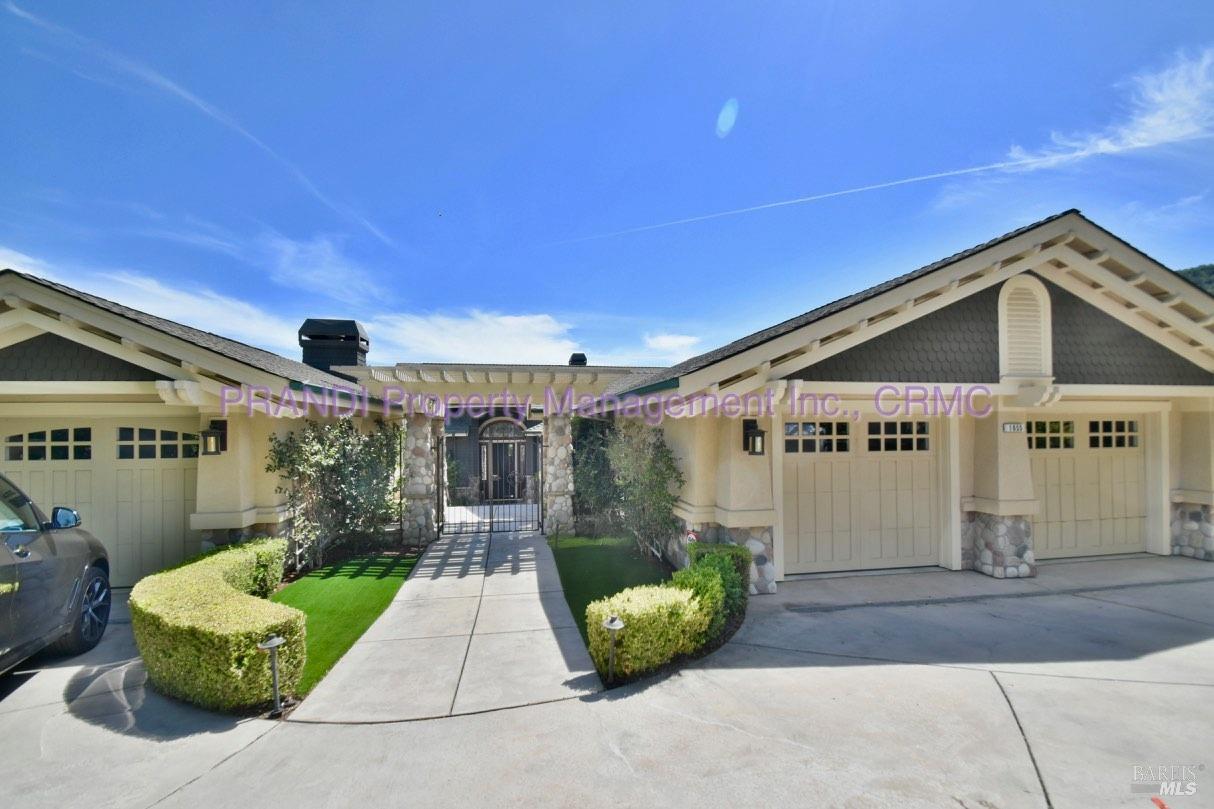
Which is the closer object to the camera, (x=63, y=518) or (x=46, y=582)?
(x=46, y=582)

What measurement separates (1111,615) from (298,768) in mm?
9013

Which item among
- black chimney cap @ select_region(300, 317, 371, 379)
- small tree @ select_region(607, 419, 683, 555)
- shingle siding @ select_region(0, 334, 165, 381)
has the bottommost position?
small tree @ select_region(607, 419, 683, 555)

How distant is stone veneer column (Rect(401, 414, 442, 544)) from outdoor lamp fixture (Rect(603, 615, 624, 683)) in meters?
7.18

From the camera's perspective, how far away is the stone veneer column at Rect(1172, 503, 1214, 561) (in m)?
8.62

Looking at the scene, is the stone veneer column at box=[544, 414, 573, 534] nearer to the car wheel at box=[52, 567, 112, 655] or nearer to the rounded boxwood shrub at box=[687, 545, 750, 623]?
the rounded boxwood shrub at box=[687, 545, 750, 623]

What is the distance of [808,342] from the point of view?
6.50 m

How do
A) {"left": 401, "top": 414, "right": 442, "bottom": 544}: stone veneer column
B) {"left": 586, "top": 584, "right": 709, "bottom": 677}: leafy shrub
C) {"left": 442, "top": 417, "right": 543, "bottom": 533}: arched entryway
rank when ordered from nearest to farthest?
{"left": 586, "top": 584, "right": 709, "bottom": 677}: leafy shrub < {"left": 401, "top": 414, "right": 442, "bottom": 544}: stone veneer column < {"left": 442, "top": 417, "right": 543, "bottom": 533}: arched entryway

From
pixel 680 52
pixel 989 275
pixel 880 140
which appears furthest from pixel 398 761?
pixel 880 140

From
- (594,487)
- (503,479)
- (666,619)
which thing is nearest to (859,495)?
(666,619)

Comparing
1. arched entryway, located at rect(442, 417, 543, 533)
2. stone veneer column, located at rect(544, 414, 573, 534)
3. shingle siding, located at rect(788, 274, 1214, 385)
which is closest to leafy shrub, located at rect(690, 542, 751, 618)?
shingle siding, located at rect(788, 274, 1214, 385)

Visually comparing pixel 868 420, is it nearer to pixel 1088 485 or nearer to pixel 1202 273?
pixel 1088 485

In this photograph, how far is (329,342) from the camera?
1509cm

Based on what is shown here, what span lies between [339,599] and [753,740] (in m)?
6.06

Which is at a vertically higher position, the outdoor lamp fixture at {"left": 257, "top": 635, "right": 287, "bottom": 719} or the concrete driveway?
the outdoor lamp fixture at {"left": 257, "top": 635, "right": 287, "bottom": 719}
